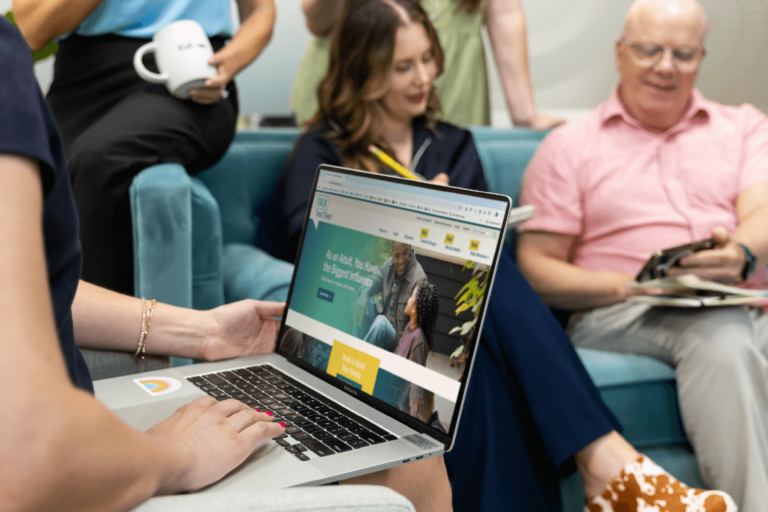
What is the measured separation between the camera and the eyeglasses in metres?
1.63

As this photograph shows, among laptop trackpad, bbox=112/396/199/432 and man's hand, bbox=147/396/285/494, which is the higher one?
man's hand, bbox=147/396/285/494

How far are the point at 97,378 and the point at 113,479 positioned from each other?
0.50 metres

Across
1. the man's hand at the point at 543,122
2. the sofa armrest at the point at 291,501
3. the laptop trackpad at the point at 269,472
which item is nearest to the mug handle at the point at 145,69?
the laptop trackpad at the point at 269,472

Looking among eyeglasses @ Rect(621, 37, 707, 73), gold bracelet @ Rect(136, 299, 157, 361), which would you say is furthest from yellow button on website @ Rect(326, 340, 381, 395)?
eyeglasses @ Rect(621, 37, 707, 73)

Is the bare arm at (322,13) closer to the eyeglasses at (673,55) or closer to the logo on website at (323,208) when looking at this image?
the eyeglasses at (673,55)

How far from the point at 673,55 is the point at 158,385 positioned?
1.48m

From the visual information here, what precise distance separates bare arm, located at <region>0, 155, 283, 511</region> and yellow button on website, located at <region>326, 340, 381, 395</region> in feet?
1.13

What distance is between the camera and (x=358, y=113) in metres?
1.64

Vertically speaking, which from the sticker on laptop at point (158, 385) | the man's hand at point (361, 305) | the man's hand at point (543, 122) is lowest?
the sticker on laptop at point (158, 385)

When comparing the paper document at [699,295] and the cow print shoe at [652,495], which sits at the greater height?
the paper document at [699,295]

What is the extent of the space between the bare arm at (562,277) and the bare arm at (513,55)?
0.64 m

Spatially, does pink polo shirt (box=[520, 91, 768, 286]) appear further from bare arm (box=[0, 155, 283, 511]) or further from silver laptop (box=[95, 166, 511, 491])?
bare arm (box=[0, 155, 283, 511])

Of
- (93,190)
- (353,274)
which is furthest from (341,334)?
(93,190)

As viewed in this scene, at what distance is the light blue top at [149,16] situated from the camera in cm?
130
